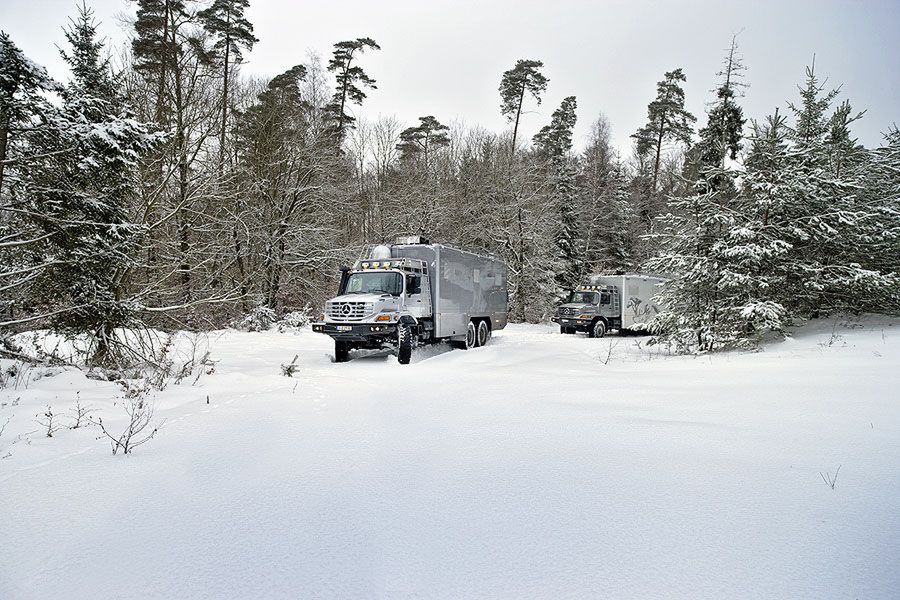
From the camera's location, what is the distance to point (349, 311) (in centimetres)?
1308

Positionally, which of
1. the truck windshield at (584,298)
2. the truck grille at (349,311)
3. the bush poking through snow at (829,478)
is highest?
the truck windshield at (584,298)

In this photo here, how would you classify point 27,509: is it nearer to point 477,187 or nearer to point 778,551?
point 778,551

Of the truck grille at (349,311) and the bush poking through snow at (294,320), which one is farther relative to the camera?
the bush poking through snow at (294,320)

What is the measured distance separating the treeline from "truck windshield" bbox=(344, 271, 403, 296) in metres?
3.75

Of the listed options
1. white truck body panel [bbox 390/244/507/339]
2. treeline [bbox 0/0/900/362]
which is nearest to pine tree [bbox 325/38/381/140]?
treeline [bbox 0/0/900/362]

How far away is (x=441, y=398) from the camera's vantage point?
8.09 m

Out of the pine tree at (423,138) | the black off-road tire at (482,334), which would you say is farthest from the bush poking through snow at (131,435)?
Answer: the pine tree at (423,138)

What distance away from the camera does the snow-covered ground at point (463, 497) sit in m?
2.72

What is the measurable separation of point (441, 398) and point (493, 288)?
11802mm

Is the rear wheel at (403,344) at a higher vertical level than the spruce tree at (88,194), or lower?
lower

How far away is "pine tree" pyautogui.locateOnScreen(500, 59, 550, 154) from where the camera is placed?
120ft

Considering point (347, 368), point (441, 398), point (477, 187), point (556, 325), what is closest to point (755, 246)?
point (441, 398)

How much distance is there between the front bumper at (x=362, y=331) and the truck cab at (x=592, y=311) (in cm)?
1379

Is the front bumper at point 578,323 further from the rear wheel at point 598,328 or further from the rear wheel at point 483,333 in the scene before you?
the rear wheel at point 483,333
